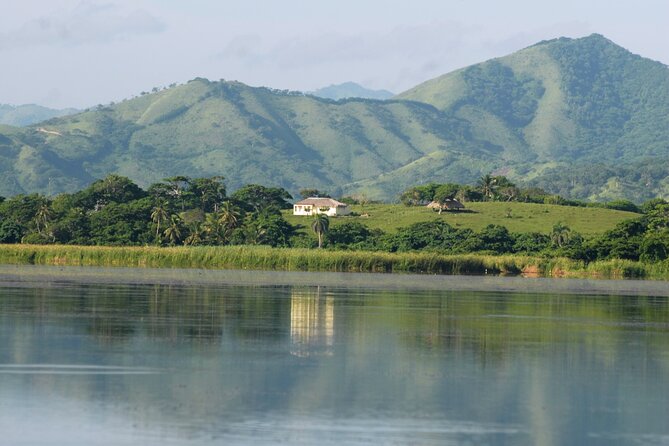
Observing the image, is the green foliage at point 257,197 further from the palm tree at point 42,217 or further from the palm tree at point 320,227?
the palm tree at point 42,217

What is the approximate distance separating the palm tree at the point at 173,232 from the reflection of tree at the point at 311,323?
73.5m

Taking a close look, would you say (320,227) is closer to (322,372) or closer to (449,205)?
(449,205)

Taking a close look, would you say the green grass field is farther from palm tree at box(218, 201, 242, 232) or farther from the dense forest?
palm tree at box(218, 201, 242, 232)

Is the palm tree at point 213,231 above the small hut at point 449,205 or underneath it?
underneath

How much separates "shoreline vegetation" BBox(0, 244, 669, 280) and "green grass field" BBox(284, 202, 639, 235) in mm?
39948

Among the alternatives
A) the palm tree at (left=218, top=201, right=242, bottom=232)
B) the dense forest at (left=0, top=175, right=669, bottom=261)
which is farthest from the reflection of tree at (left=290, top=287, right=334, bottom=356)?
the palm tree at (left=218, top=201, right=242, bottom=232)

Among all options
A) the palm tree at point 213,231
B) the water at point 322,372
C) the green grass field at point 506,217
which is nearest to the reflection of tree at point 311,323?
the water at point 322,372

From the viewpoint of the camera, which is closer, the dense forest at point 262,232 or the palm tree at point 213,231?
the dense forest at point 262,232

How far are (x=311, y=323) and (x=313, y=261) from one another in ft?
204

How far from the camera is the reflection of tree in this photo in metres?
36.7

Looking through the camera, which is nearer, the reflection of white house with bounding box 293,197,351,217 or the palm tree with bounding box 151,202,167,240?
the palm tree with bounding box 151,202,167,240

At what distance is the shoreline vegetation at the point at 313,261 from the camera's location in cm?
10431

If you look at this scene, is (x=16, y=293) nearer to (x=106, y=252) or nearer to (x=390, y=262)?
(x=106, y=252)

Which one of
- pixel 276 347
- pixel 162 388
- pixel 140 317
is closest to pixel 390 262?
pixel 140 317
